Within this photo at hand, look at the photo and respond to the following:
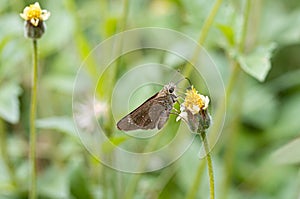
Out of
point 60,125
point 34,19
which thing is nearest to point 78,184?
point 60,125

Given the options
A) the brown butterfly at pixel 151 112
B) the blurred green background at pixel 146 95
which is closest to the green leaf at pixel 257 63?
the blurred green background at pixel 146 95

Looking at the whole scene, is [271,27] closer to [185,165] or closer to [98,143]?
[185,165]

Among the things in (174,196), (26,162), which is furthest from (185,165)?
(26,162)

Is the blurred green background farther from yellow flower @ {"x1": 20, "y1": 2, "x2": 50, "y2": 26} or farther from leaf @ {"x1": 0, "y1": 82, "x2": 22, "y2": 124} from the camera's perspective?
yellow flower @ {"x1": 20, "y1": 2, "x2": 50, "y2": 26}

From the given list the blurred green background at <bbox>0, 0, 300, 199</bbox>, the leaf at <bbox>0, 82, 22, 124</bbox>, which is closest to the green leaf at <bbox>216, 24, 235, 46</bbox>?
the blurred green background at <bbox>0, 0, 300, 199</bbox>

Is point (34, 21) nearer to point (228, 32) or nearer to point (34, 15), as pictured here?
point (34, 15)
